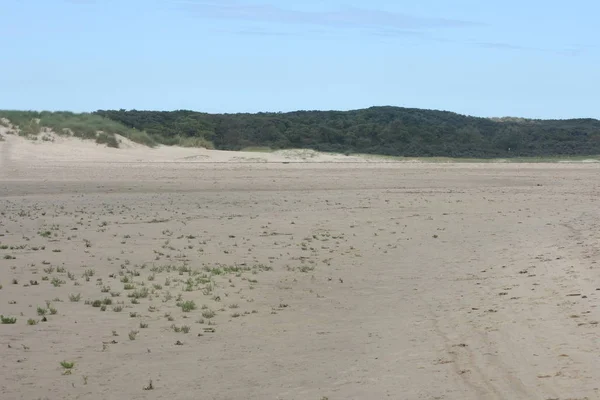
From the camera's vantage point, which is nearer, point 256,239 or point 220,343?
point 220,343

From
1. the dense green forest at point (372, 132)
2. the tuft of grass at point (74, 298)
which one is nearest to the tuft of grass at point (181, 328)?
the tuft of grass at point (74, 298)

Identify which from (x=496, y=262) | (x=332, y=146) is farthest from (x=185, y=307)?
(x=332, y=146)

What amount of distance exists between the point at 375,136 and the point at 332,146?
648 cm

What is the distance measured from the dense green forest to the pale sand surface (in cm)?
2423

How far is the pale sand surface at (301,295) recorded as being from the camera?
7562mm

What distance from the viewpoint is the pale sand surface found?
756 cm

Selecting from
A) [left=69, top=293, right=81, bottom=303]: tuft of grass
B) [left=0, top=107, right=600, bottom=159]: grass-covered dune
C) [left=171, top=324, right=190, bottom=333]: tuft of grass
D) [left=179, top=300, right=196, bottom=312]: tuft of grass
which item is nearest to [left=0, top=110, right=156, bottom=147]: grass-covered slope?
[left=0, top=107, right=600, bottom=159]: grass-covered dune

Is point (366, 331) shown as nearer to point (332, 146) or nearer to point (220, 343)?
point (220, 343)

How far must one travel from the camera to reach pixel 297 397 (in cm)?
713

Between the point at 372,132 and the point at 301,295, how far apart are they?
147 ft

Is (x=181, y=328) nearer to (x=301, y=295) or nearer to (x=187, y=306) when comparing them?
(x=187, y=306)

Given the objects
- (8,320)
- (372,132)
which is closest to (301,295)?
(8,320)

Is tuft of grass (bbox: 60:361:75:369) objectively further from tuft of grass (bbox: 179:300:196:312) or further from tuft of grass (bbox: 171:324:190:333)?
tuft of grass (bbox: 179:300:196:312)

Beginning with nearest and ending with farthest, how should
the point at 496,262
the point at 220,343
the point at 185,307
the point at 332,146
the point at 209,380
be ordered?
the point at 209,380 < the point at 220,343 < the point at 185,307 < the point at 496,262 < the point at 332,146
